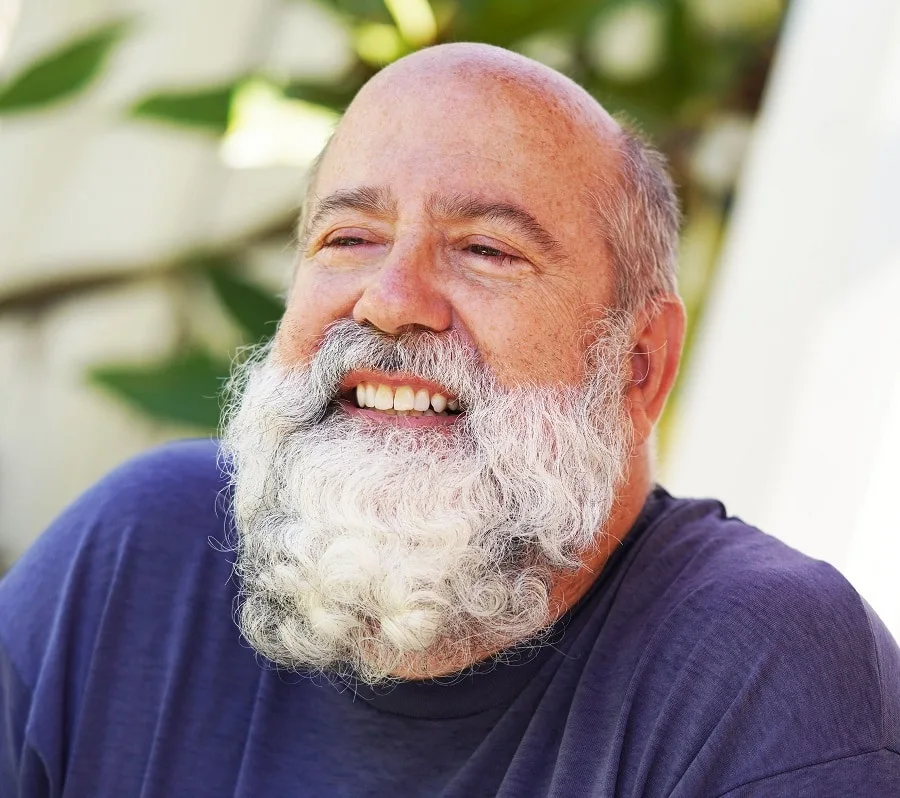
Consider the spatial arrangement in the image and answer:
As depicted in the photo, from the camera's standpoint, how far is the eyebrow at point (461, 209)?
1.30 metres

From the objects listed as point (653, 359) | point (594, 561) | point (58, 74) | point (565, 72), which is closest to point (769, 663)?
point (594, 561)

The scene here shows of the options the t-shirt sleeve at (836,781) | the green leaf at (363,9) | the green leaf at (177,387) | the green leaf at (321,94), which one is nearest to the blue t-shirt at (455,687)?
the t-shirt sleeve at (836,781)

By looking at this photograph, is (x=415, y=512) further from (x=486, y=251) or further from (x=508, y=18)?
(x=508, y=18)

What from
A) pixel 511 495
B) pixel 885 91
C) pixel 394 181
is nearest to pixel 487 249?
pixel 394 181

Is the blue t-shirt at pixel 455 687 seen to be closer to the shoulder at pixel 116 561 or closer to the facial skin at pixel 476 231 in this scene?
the shoulder at pixel 116 561

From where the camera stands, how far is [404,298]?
1.25 meters

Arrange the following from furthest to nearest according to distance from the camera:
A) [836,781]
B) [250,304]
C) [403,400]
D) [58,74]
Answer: [250,304]
[58,74]
[403,400]
[836,781]

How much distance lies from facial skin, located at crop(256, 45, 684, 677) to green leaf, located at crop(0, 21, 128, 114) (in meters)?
1.74

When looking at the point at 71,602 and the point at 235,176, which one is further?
the point at 235,176

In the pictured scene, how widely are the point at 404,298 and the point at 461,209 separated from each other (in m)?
0.15

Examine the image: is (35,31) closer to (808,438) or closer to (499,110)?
(499,110)

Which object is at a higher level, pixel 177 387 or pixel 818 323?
pixel 818 323

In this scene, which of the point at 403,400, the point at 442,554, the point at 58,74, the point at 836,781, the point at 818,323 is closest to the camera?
the point at 836,781

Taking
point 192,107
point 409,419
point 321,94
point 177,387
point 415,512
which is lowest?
point 415,512
